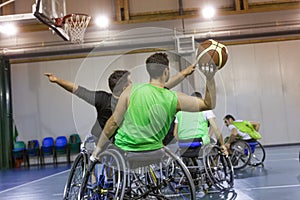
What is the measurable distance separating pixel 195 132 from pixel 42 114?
24.3 ft

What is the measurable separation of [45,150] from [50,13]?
4225mm

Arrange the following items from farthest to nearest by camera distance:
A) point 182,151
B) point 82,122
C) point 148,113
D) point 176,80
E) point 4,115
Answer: point 82,122
point 4,115
point 182,151
point 176,80
point 148,113

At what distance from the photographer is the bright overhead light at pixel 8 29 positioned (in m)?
8.91

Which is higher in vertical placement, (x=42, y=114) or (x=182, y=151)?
(x=42, y=114)

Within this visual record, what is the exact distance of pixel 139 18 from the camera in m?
10.1

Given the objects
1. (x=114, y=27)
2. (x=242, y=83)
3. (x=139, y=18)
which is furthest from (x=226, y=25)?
(x=114, y=27)

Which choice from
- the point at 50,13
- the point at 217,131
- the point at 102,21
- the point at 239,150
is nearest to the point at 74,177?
the point at 217,131

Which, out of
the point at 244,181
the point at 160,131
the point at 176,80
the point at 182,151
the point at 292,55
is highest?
the point at 292,55

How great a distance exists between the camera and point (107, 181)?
2699mm

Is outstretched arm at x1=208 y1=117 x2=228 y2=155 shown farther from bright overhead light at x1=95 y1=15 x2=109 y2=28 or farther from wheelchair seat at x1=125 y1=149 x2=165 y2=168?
bright overhead light at x1=95 y1=15 x2=109 y2=28

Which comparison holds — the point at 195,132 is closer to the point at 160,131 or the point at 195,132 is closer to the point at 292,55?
the point at 160,131

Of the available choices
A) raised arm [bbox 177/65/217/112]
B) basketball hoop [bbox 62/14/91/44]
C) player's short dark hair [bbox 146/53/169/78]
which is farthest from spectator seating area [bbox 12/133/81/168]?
raised arm [bbox 177/65/217/112]

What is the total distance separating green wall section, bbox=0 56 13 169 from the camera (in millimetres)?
9484

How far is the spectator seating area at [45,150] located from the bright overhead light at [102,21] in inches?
129
